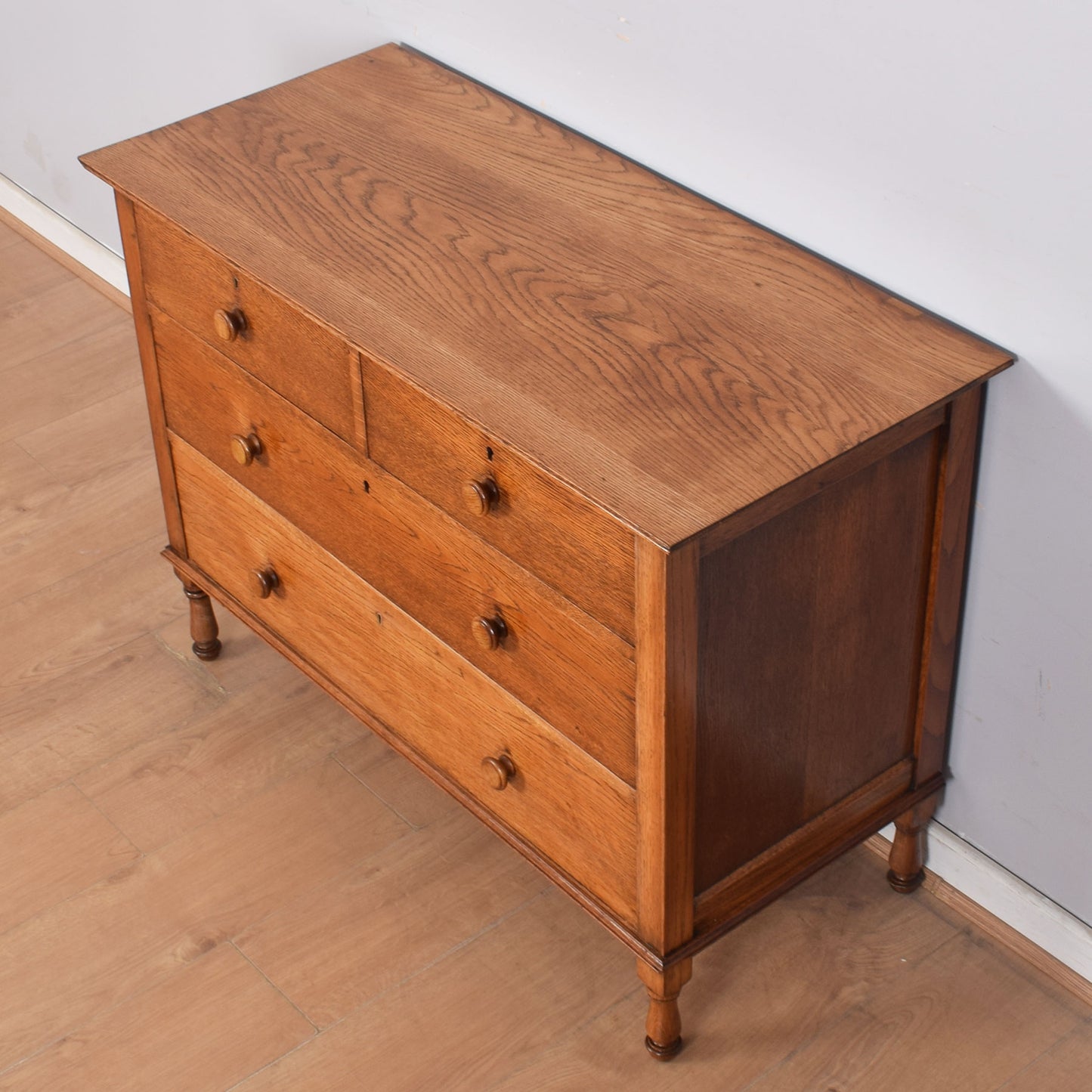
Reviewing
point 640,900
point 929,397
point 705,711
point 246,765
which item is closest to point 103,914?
point 246,765

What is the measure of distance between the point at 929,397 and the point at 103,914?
48.2 inches

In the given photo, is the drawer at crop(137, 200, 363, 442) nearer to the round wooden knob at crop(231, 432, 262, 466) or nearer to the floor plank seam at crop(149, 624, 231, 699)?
the round wooden knob at crop(231, 432, 262, 466)

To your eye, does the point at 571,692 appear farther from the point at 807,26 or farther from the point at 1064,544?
the point at 807,26

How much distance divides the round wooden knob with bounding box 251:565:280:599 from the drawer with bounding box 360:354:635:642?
0.39m

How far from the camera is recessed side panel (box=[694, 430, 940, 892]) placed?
1499mm

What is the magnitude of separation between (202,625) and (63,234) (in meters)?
1.28

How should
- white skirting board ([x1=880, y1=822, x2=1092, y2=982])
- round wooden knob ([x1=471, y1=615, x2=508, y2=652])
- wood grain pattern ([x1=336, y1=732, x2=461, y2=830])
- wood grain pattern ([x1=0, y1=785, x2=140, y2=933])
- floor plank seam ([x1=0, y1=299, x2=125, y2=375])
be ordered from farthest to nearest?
floor plank seam ([x1=0, y1=299, x2=125, y2=375])
wood grain pattern ([x1=336, y1=732, x2=461, y2=830])
wood grain pattern ([x1=0, y1=785, x2=140, y2=933])
white skirting board ([x1=880, y1=822, x2=1092, y2=982])
round wooden knob ([x1=471, y1=615, x2=508, y2=652])

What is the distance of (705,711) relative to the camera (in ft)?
5.04

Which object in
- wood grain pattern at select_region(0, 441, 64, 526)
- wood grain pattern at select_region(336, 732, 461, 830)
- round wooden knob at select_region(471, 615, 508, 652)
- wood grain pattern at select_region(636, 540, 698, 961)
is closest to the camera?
wood grain pattern at select_region(636, 540, 698, 961)

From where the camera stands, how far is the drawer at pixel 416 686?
65.8 inches

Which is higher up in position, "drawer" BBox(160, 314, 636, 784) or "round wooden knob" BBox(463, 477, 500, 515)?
"round wooden knob" BBox(463, 477, 500, 515)

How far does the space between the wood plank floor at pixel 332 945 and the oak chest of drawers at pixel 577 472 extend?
0.41 feet

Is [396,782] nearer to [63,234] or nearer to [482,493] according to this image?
[482,493]

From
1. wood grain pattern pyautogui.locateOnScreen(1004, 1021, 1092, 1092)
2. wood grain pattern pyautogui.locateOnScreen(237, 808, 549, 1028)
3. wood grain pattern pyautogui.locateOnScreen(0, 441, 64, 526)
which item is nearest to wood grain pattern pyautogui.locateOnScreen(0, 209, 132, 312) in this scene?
wood grain pattern pyautogui.locateOnScreen(0, 441, 64, 526)
